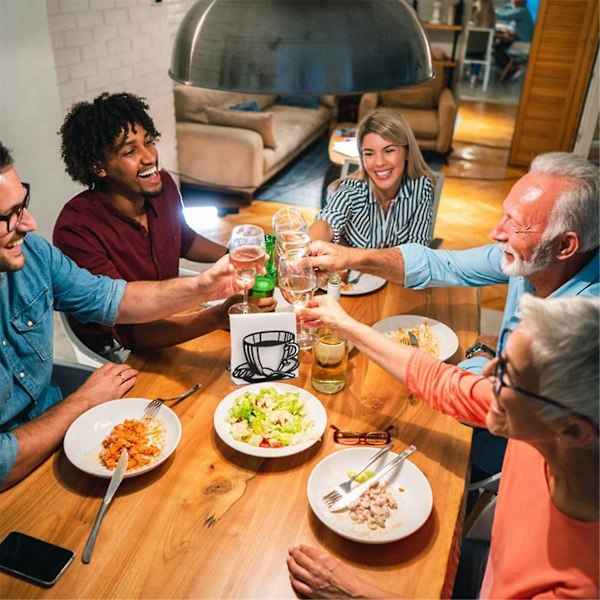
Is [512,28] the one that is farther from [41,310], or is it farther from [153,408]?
[153,408]

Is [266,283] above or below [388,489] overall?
above

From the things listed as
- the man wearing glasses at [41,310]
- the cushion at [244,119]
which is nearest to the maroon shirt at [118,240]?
the man wearing glasses at [41,310]

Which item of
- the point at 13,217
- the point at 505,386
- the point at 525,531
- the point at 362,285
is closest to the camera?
the point at 505,386

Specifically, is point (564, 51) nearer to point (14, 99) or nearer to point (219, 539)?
point (14, 99)

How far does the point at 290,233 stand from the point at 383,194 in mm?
1026

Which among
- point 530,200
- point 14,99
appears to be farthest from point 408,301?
point 14,99

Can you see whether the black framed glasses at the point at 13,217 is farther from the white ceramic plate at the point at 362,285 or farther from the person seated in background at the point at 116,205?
the white ceramic plate at the point at 362,285

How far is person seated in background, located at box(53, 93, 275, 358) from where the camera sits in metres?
2.00

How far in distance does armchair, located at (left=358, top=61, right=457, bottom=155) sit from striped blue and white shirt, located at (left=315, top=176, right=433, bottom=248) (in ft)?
12.7

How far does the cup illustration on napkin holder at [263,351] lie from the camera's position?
1.54 meters

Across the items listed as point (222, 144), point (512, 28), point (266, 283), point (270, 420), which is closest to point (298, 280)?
point (266, 283)

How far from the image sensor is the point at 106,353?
2127mm

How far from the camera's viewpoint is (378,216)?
2.71m

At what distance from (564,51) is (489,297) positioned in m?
3.51
